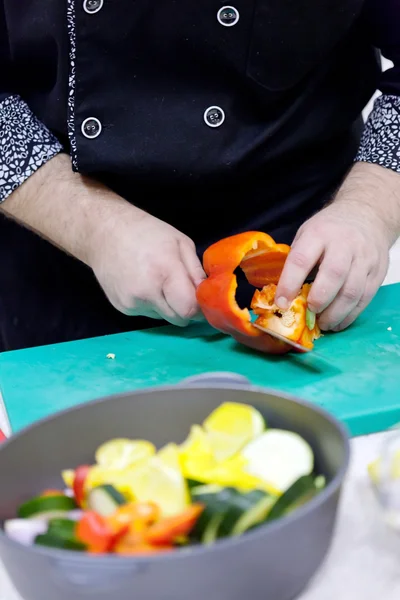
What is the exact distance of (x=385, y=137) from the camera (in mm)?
1187

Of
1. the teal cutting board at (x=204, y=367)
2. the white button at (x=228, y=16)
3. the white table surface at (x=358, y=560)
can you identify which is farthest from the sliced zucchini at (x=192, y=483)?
the white button at (x=228, y=16)

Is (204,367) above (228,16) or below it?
below

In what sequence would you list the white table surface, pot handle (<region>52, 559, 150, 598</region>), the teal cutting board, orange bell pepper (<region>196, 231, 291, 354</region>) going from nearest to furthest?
pot handle (<region>52, 559, 150, 598</region>)
the white table surface
the teal cutting board
orange bell pepper (<region>196, 231, 291, 354</region>)

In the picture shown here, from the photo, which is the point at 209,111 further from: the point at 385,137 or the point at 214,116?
the point at 385,137

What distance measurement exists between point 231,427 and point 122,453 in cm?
8

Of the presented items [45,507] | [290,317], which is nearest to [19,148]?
[290,317]

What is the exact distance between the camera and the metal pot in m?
0.44

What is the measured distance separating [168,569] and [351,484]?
254 mm

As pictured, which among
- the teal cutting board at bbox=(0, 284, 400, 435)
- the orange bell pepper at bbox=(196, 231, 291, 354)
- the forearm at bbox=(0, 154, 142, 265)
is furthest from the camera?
the forearm at bbox=(0, 154, 142, 265)

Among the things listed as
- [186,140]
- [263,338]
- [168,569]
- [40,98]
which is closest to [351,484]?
[168,569]

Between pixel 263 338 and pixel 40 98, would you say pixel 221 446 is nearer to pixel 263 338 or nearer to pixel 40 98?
pixel 263 338

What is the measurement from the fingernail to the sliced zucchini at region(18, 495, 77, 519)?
0.54m

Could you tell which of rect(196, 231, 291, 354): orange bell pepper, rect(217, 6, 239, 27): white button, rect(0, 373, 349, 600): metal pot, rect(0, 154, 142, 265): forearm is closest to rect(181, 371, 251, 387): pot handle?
rect(0, 373, 349, 600): metal pot

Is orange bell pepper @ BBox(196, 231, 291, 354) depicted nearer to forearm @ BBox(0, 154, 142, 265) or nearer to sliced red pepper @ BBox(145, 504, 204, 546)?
forearm @ BBox(0, 154, 142, 265)
